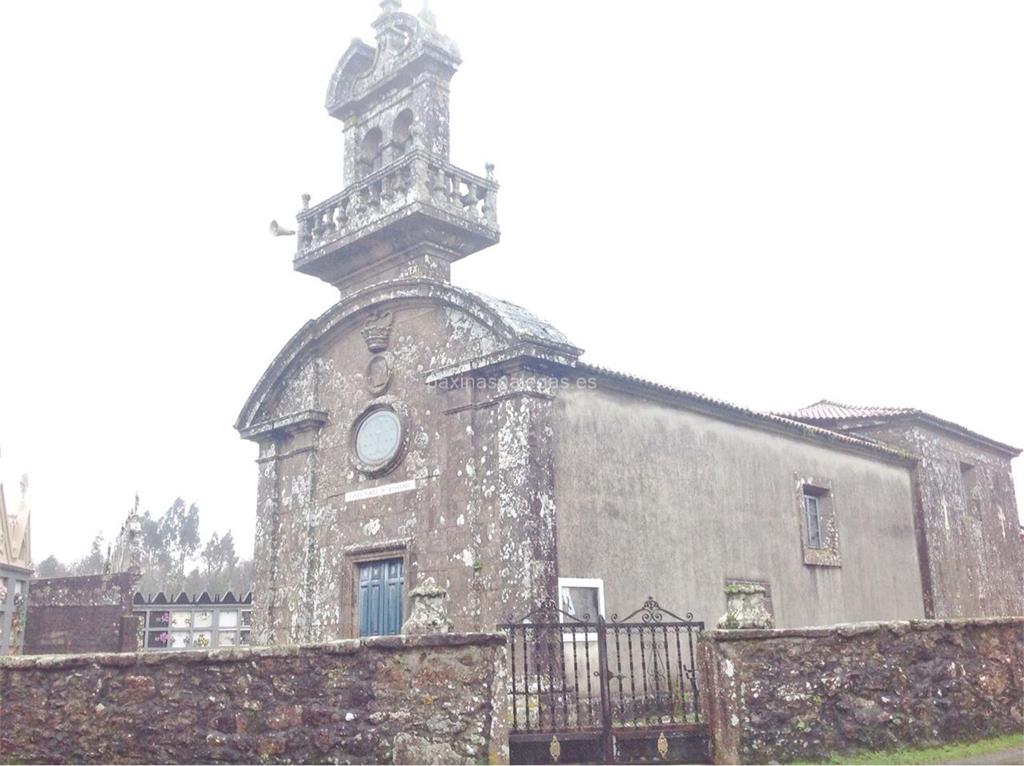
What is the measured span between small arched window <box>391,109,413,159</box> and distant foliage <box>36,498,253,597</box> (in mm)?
60217

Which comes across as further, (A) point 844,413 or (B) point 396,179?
(A) point 844,413

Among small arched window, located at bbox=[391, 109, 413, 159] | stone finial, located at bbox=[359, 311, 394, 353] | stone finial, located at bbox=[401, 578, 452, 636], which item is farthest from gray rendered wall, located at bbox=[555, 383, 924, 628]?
small arched window, located at bbox=[391, 109, 413, 159]

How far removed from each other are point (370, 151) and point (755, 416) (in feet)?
27.9

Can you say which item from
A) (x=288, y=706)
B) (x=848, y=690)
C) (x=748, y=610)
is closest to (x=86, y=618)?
(x=288, y=706)

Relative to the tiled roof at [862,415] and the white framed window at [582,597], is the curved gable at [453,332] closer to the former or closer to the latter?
the white framed window at [582,597]

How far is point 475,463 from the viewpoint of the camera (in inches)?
531

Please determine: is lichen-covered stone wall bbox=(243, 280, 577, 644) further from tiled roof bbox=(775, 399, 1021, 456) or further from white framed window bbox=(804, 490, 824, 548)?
tiled roof bbox=(775, 399, 1021, 456)

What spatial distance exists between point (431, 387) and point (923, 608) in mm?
11843

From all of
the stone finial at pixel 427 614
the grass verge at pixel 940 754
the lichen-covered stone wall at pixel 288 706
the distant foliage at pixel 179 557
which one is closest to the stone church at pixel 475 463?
the stone finial at pixel 427 614

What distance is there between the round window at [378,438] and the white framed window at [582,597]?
12.0 feet

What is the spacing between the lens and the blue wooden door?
14.1 m

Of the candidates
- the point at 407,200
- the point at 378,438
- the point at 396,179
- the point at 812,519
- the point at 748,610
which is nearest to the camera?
the point at 748,610

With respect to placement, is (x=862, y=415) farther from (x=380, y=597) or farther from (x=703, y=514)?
(x=380, y=597)

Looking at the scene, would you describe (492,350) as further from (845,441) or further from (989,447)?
(989,447)
